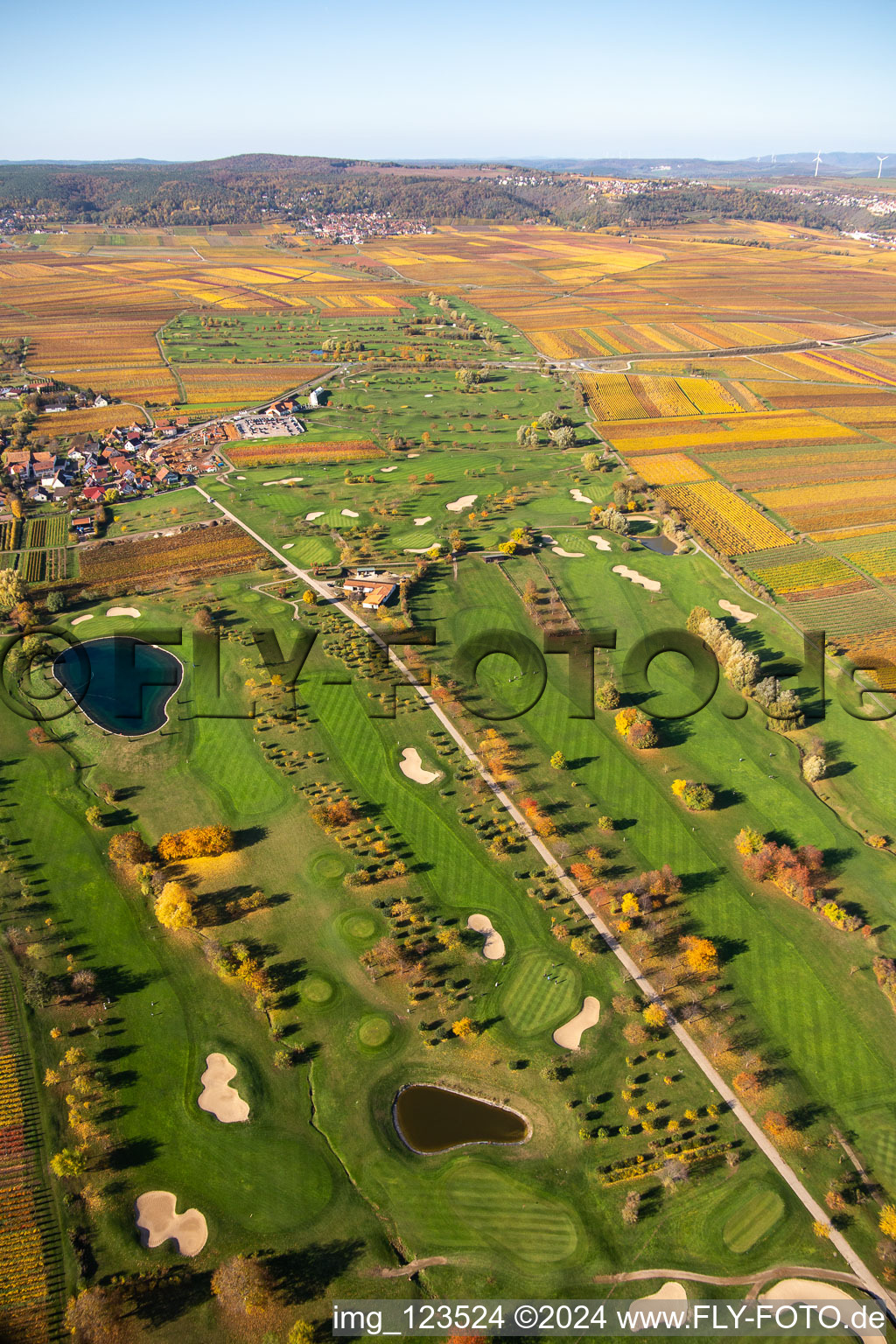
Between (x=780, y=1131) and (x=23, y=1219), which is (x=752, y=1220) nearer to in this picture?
(x=780, y=1131)

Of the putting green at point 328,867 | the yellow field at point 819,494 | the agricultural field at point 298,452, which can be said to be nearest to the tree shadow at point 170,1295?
the putting green at point 328,867

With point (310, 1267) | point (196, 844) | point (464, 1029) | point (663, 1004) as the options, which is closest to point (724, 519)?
point (663, 1004)

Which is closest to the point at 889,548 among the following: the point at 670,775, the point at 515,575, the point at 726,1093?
the point at 515,575

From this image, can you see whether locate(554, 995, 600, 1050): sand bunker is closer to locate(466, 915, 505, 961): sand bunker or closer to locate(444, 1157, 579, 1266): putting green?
locate(466, 915, 505, 961): sand bunker

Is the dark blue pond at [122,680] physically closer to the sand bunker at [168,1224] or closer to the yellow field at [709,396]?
the sand bunker at [168,1224]

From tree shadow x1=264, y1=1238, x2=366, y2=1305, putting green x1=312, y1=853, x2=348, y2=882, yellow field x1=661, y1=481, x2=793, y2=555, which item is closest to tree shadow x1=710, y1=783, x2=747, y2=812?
putting green x1=312, y1=853, x2=348, y2=882

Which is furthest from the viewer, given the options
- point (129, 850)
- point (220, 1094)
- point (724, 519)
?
point (724, 519)

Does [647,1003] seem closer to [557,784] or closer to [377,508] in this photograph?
[557,784]
